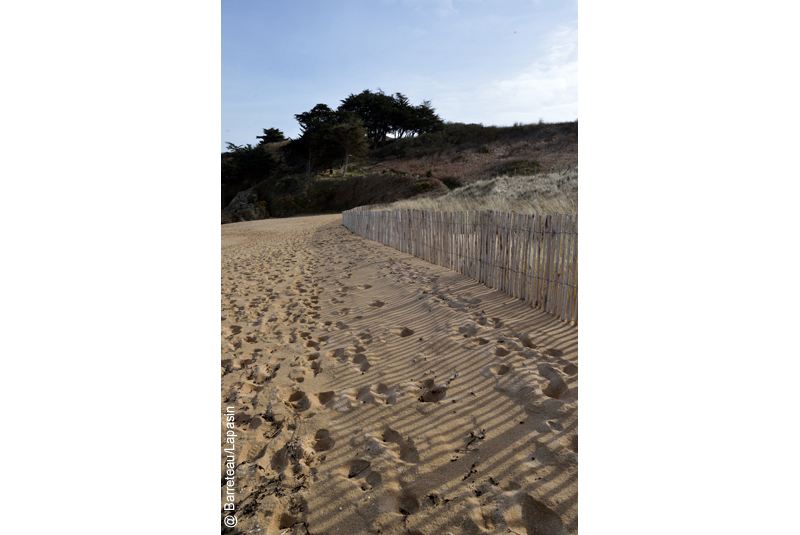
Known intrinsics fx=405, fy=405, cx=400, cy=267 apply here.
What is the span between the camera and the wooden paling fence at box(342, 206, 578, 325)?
11.4 feet

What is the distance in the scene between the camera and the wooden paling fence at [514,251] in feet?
11.4

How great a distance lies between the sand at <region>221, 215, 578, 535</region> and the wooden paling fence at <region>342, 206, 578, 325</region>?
0.73ft

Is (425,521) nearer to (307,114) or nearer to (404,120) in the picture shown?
(307,114)

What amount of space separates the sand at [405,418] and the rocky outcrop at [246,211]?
25844mm

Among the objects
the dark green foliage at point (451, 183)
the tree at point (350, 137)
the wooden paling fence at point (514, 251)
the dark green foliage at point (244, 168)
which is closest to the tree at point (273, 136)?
the dark green foliage at point (244, 168)

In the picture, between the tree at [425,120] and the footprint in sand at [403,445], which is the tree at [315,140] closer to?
the tree at [425,120]

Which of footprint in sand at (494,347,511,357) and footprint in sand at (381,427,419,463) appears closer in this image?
footprint in sand at (381,427,419,463)

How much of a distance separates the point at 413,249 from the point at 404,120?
37139 millimetres

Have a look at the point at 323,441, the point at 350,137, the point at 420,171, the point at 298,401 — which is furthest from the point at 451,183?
the point at 323,441

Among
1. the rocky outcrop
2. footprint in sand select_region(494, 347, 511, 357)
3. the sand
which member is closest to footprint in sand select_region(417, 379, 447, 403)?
the sand

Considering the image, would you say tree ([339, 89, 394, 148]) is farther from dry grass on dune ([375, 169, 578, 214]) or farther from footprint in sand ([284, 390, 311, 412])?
footprint in sand ([284, 390, 311, 412])

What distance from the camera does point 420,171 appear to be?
99.7 ft

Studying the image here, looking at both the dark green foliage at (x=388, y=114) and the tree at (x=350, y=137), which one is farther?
the dark green foliage at (x=388, y=114)

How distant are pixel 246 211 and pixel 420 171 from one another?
12976 millimetres
